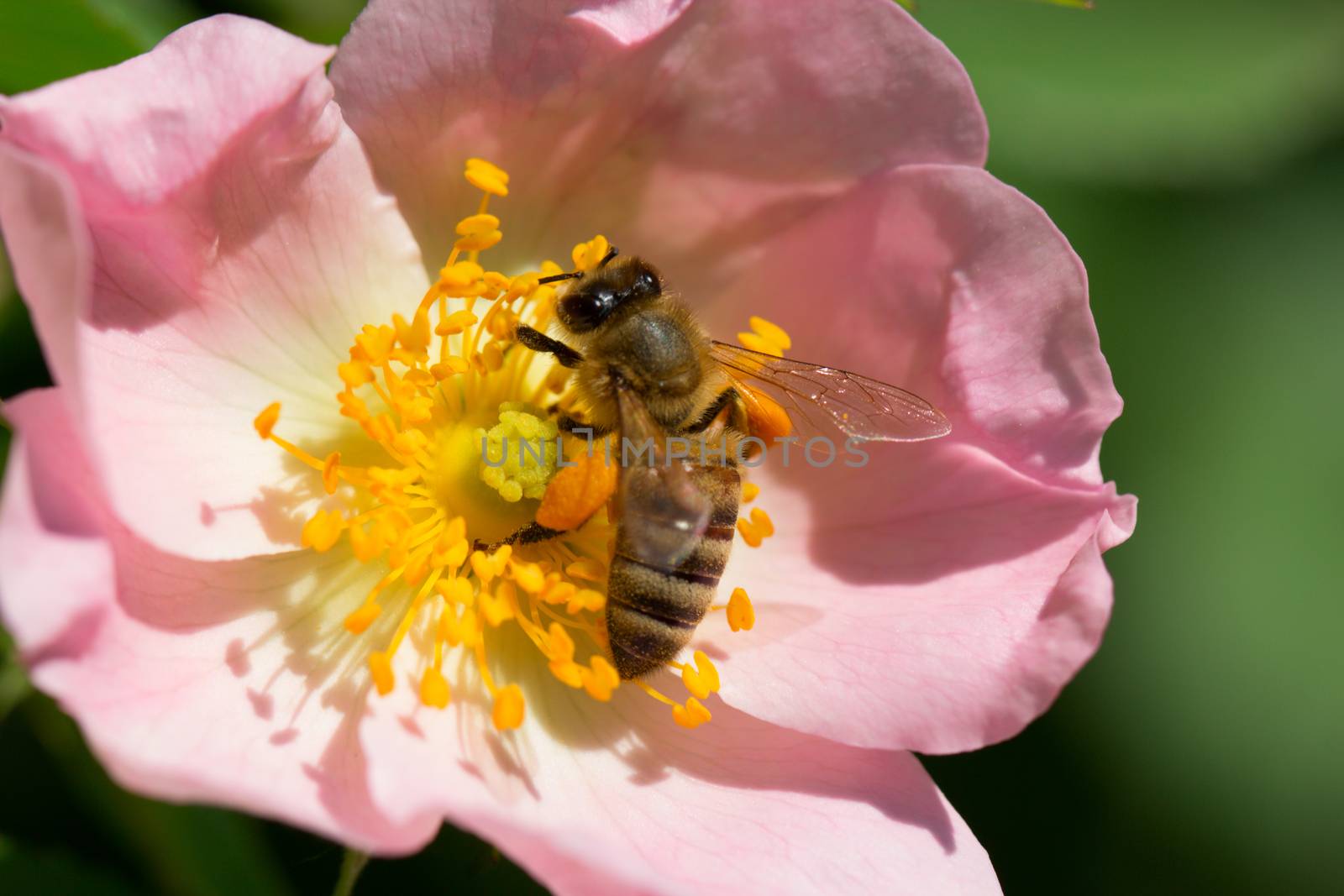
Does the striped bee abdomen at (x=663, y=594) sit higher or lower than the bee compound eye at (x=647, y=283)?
lower

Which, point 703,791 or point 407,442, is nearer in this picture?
point 703,791

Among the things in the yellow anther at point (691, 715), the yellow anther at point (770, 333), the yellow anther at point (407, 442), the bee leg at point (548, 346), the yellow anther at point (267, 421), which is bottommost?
the yellow anther at point (691, 715)

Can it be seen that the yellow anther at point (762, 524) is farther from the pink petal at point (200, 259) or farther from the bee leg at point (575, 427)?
the pink petal at point (200, 259)

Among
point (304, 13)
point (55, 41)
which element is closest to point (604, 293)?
point (55, 41)

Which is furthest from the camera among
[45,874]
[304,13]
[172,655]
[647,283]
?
[304,13]

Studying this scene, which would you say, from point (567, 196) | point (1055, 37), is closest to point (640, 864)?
point (567, 196)

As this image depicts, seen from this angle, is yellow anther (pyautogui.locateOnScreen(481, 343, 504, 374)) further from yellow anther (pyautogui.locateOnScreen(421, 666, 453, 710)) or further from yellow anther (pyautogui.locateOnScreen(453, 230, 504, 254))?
yellow anther (pyautogui.locateOnScreen(421, 666, 453, 710))

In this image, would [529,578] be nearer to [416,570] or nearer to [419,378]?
[416,570]

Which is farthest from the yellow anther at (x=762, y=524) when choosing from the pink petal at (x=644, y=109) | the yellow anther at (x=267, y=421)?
the yellow anther at (x=267, y=421)
